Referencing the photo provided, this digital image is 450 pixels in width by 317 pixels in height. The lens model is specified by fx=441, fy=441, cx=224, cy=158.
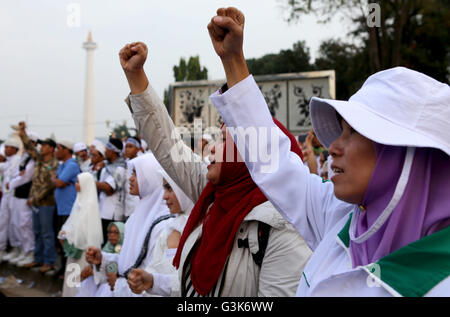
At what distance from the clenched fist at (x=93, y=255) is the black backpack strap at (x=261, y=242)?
80.6 inches

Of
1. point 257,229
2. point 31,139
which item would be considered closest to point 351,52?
point 31,139

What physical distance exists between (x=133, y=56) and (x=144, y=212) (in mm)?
1932

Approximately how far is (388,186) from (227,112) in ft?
1.90

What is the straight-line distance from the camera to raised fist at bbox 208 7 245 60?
1384 mm

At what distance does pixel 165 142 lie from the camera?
2.20 m

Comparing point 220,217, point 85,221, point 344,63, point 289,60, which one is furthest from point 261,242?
point 289,60

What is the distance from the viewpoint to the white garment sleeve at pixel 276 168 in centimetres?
151

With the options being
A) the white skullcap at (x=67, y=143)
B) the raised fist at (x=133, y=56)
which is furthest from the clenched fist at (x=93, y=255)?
the white skullcap at (x=67, y=143)

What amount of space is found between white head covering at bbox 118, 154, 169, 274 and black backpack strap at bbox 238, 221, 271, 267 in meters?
1.39

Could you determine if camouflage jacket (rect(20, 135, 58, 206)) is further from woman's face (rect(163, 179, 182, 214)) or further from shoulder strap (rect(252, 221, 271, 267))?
shoulder strap (rect(252, 221, 271, 267))

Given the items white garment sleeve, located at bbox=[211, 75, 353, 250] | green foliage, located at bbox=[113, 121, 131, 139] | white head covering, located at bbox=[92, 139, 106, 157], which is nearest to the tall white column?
green foliage, located at bbox=[113, 121, 131, 139]

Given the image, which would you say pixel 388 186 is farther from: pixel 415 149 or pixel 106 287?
pixel 106 287

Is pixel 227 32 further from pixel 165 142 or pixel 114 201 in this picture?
pixel 114 201

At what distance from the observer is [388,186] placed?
1.28 metres
